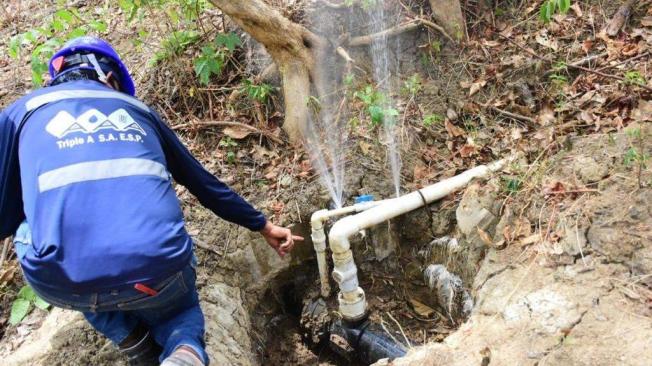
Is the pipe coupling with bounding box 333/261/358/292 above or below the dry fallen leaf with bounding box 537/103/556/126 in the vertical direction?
below

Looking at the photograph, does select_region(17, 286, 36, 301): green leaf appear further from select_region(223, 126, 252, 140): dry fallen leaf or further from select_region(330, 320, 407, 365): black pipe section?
select_region(330, 320, 407, 365): black pipe section

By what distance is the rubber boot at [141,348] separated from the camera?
2504mm

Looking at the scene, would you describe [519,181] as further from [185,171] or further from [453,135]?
[185,171]

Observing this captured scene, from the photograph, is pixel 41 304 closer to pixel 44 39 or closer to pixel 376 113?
pixel 376 113

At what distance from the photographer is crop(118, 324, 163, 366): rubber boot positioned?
2504mm

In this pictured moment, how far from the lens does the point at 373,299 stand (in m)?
4.01

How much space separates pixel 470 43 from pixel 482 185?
5.31ft

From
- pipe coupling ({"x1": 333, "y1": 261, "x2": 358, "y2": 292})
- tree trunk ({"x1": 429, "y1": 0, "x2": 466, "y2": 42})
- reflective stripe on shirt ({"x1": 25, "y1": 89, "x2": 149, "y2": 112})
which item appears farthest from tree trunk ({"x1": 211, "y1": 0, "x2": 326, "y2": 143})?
reflective stripe on shirt ({"x1": 25, "y1": 89, "x2": 149, "y2": 112})

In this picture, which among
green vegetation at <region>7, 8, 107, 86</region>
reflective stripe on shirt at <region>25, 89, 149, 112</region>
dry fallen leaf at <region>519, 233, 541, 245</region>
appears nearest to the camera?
reflective stripe on shirt at <region>25, 89, 149, 112</region>

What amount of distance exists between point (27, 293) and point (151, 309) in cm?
138

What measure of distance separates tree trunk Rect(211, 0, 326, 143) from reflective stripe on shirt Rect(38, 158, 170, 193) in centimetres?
204

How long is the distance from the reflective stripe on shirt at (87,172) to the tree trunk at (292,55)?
6.71 ft

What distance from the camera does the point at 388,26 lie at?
4.48 metres

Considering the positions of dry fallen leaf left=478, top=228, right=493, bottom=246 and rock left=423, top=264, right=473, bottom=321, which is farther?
rock left=423, top=264, right=473, bottom=321
